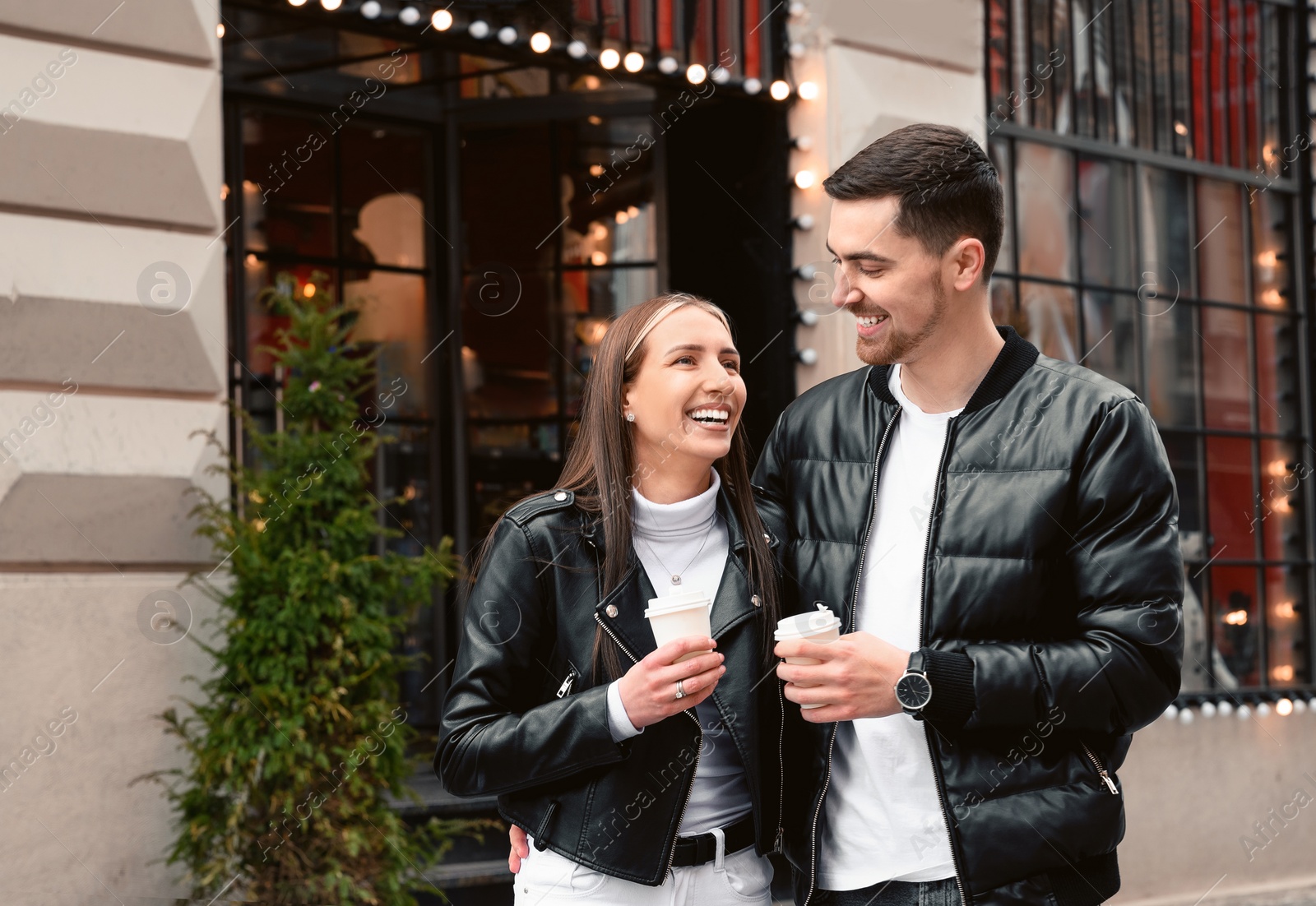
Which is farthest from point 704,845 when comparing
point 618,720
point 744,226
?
point 744,226

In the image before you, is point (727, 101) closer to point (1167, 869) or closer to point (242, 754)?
point (242, 754)

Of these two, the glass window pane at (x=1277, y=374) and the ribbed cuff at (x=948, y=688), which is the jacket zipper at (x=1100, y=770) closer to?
the ribbed cuff at (x=948, y=688)

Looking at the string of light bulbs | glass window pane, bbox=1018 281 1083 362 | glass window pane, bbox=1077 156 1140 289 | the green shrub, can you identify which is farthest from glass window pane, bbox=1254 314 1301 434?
the green shrub

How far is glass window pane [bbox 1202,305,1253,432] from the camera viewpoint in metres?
7.28

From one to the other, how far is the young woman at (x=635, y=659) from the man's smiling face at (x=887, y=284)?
0.27 meters

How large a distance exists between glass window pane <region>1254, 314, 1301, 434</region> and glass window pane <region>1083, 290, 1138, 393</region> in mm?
995

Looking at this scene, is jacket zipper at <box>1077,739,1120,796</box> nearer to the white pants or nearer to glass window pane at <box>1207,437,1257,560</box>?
the white pants

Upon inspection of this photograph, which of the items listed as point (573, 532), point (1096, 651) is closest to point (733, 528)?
point (573, 532)

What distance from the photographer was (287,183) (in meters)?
6.56

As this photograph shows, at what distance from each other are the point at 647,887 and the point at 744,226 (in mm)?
4594

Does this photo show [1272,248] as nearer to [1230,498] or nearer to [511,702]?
[1230,498]

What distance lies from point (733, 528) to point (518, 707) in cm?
52

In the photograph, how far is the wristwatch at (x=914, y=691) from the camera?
6.36 ft

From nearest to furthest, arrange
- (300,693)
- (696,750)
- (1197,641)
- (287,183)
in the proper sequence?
(696,750) < (300,693) < (287,183) < (1197,641)
